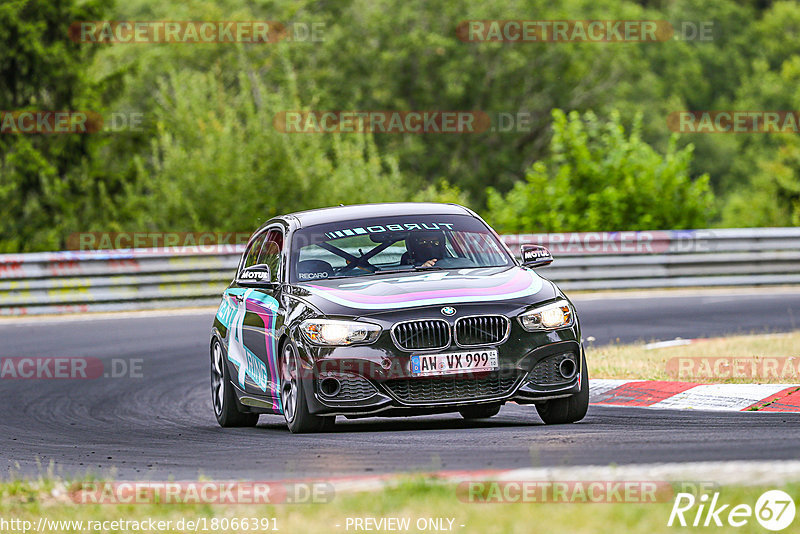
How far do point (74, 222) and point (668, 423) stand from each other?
84.4 feet

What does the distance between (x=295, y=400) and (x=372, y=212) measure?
6.40 ft

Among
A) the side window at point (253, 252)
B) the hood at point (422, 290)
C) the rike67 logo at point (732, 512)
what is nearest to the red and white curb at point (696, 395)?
the hood at point (422, 290)

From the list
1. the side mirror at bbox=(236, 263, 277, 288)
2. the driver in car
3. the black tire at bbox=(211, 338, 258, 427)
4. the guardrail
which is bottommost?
the guardrail

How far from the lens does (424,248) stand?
997cm

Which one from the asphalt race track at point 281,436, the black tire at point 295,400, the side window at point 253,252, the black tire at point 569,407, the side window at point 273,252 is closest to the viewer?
the asphalt race track at point 281,436

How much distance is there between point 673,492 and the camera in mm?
5660

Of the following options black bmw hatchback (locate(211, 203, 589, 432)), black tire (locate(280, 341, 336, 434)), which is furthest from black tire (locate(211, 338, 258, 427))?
black tire (locate(280, 341, 336, 434))

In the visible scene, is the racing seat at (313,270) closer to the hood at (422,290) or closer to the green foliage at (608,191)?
the hood at (422,290)

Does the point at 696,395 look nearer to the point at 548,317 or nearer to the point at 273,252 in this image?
the point at 548,317

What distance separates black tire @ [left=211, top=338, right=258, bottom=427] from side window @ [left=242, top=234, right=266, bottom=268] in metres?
0.72

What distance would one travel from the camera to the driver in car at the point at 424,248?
9859 millimetres

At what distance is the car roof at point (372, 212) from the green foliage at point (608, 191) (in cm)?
1651

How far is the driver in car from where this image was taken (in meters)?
9.86

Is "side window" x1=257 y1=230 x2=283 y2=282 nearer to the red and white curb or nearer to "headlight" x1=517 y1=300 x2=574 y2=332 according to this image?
"headlight" x1=517 y1=300 x2=574 y2=332
